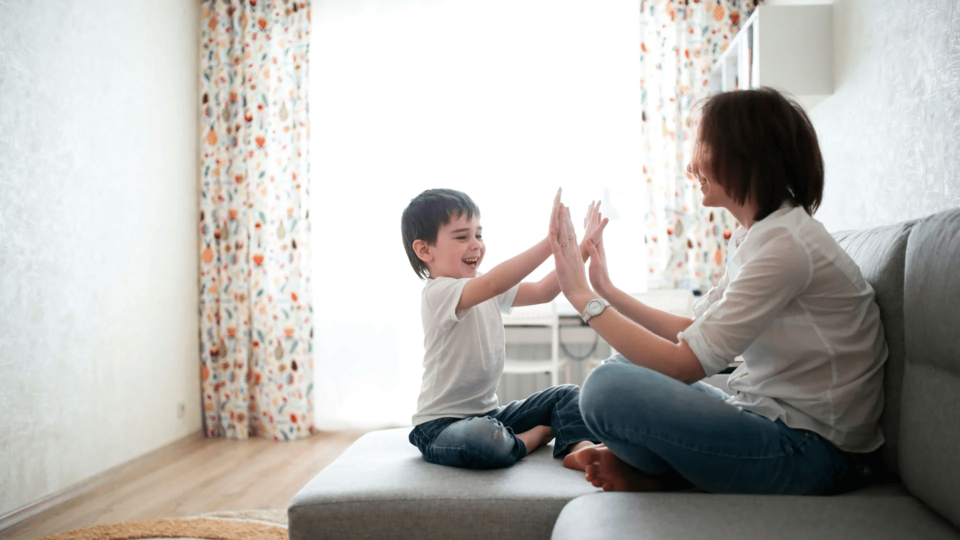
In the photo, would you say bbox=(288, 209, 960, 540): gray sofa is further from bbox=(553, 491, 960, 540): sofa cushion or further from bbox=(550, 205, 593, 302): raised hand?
bbox=(550, 205, 593, 302): raised hand

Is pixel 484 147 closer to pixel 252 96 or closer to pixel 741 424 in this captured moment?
pixel 252 96

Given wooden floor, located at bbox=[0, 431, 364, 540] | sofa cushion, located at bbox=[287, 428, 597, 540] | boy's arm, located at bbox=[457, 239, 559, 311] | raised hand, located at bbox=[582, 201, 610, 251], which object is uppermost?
raised hand, located at bbox=[582, 201, 610, 251]

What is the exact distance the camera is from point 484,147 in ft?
12.7

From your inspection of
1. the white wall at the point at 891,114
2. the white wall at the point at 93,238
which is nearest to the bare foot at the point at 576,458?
the white wall at the point at 891,114

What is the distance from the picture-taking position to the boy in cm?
137

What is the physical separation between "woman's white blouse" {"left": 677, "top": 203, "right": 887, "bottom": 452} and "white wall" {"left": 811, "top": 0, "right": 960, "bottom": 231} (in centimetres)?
101

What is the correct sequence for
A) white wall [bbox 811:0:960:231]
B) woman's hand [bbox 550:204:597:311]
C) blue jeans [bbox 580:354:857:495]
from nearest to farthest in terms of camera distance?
blue jeans [bbox 580:354:857:495]
woman's hand [bbox 550:204:597:311]
white wall [bbox 811:0:960:231]

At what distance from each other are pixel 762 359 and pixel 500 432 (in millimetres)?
557

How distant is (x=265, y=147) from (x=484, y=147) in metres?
1.33

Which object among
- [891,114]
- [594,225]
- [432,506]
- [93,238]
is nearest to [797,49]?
[891,114]

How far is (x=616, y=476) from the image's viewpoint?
114cm

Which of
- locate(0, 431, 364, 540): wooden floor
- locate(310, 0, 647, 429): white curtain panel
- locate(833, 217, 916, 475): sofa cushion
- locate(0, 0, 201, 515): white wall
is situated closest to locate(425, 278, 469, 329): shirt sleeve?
locate(833, 217, 916, 475): sofa cushion

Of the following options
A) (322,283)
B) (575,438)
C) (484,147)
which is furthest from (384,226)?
(575,438)

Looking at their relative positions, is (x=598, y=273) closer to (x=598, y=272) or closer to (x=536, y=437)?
(x=598, y=272)
